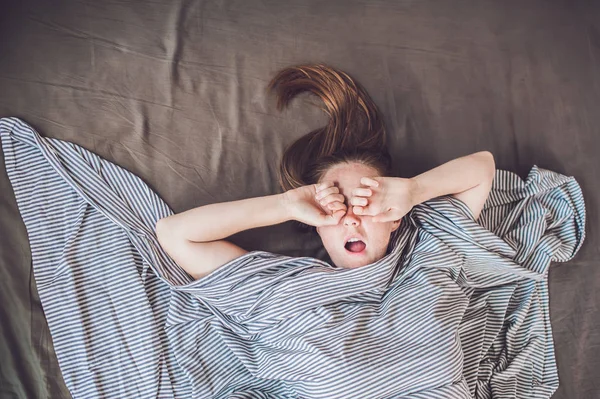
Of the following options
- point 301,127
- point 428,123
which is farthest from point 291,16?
point 428,123

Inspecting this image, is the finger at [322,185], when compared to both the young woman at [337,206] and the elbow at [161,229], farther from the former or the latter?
the elbow at [161,229]

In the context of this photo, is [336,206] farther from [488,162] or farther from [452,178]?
[488,162]

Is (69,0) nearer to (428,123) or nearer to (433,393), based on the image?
(428,123)

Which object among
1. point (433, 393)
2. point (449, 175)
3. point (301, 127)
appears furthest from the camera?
point (301, 127)

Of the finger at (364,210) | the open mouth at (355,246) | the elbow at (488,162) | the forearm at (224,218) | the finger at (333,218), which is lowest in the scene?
the open mouth at (355,246)

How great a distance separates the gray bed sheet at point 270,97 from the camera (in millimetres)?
1162

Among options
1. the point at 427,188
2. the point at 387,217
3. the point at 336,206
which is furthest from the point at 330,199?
the point at 427,188

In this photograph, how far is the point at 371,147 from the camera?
4.00 feet

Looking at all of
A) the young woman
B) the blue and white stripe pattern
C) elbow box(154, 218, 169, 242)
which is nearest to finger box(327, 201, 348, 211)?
the young woman

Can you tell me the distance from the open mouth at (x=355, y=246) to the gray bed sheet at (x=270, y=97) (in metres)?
0.14

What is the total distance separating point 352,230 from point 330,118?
0.32 metres

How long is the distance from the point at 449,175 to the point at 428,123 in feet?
0.69

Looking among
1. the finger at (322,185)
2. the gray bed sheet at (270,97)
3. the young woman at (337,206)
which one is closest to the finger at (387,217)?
the young woman at (337,206)

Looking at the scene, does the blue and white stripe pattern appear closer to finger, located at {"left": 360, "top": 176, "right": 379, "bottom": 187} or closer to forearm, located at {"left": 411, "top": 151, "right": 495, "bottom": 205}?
forearm, located at {"left": 411, "top": 151, "right": 495, "bottom": 205}
